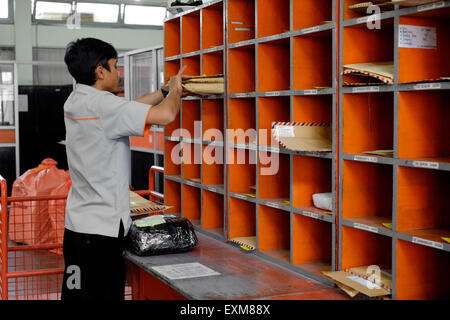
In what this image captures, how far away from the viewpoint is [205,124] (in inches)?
140

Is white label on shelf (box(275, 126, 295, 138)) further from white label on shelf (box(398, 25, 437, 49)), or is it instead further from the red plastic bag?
the red plastic bag

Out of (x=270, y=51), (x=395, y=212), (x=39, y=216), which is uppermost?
(x=270, y=51)

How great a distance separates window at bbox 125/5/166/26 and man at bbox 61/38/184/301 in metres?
10.2

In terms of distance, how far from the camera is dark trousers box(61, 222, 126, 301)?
2650 mm

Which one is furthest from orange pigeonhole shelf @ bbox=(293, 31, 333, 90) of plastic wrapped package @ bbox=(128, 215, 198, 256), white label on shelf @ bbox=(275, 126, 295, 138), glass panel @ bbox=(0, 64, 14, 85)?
glass panel @ bbox=(0, 64, 14, 85)

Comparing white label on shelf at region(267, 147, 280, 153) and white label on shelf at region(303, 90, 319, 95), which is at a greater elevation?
white label on shelf at region(303, 90, 319, 95)

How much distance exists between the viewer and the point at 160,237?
10.3ft

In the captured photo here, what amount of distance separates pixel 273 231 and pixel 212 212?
2.33ft

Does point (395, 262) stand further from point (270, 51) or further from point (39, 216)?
point (39, 216)

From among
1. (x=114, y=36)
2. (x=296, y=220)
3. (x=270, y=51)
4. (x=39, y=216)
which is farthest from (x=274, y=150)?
(x=114, y=36)

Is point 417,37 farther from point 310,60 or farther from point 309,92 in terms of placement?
point 310,60

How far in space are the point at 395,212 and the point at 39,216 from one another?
469 centimetres

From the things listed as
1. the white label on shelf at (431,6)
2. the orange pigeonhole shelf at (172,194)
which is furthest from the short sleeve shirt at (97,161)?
the orange pigeonhole shelf at (172,194)

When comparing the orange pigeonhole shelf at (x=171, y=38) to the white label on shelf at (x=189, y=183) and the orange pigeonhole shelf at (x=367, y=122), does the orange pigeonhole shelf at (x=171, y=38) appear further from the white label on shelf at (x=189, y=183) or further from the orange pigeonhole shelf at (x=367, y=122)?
the orange pigeonhole shelf at (x=367, y=122)
